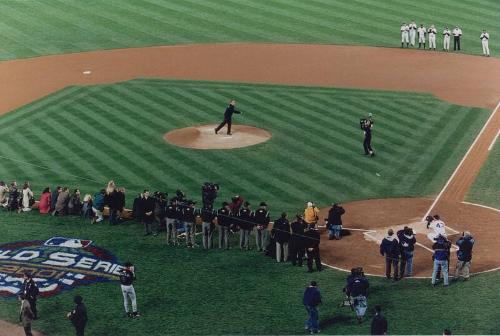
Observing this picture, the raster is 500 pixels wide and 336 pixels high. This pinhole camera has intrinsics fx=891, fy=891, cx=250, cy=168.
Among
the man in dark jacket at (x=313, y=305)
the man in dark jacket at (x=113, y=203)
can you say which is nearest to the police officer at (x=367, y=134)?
the man in dark jacket at (x=113, y=203)

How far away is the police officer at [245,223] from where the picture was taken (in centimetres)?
2683

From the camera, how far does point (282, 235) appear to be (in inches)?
1019

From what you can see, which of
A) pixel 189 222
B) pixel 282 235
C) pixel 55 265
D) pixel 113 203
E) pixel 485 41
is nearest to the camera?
pixel 282 235

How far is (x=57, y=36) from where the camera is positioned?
57688 mm

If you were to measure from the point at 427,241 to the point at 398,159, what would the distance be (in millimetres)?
8760

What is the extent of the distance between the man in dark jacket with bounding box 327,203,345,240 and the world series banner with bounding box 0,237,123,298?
6.63 m

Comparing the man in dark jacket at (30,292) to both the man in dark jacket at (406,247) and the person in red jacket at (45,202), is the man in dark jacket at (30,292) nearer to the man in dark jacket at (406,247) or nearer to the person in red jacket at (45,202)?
the person in red jacket at (45,202)

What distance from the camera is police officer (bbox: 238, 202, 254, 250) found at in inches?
1056

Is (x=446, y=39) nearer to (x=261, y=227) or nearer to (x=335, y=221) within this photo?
(x=335, y=221)

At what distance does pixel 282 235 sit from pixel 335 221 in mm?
2312

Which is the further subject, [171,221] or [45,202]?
[45,202]

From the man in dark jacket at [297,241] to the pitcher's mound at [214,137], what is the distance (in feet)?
38.9

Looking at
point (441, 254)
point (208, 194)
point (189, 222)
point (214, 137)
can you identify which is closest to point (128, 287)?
point (189, 222)

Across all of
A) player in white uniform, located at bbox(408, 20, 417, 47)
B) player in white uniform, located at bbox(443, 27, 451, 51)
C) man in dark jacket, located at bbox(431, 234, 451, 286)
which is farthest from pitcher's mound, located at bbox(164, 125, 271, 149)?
player in white uniform, located at bbox(443, 27, 451, 51)
